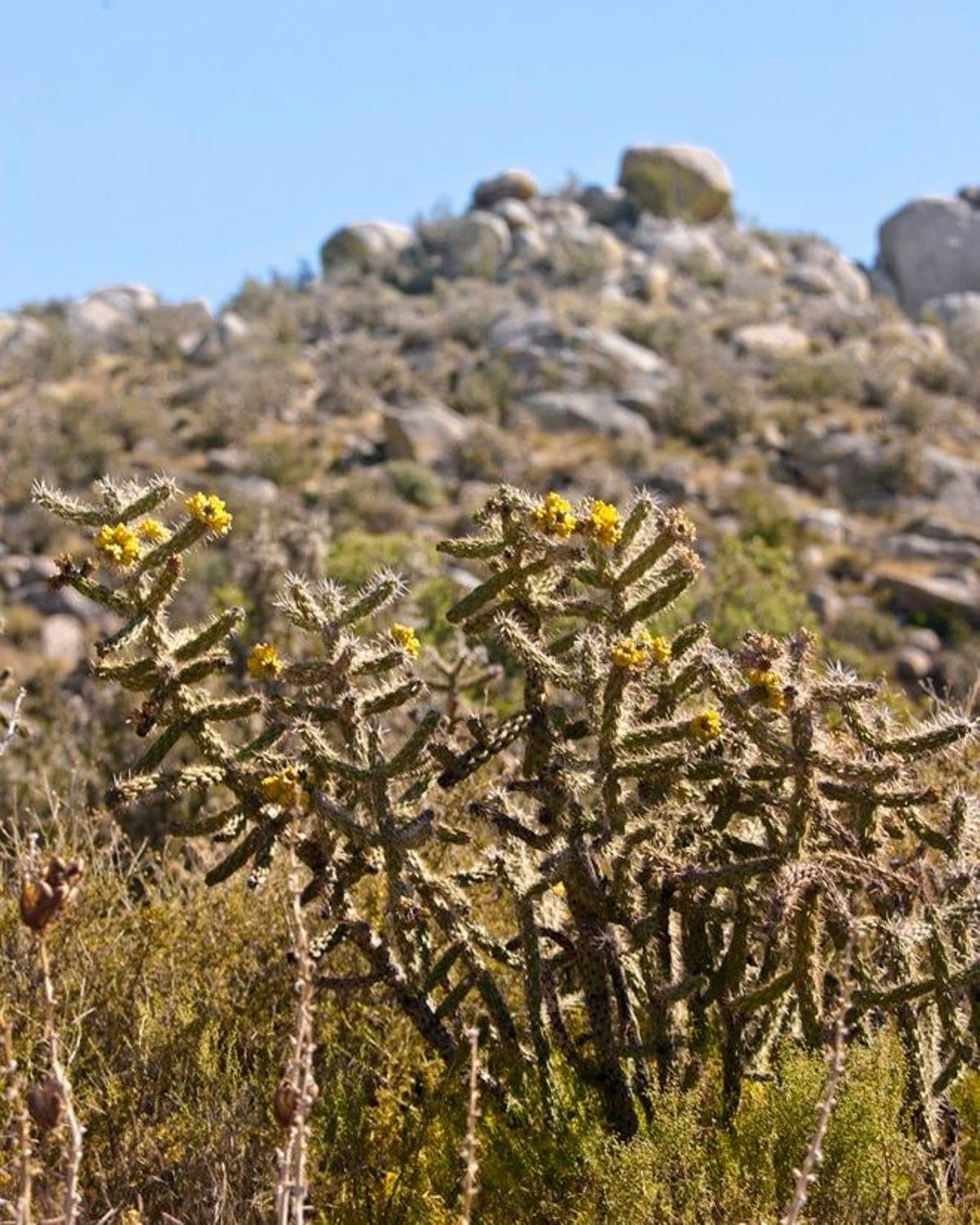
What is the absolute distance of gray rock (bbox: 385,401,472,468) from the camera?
28.7 metres

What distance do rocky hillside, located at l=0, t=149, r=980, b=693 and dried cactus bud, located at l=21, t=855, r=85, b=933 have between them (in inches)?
479

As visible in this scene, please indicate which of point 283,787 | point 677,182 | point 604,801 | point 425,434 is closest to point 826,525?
point 425,434

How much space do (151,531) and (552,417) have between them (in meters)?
26.8

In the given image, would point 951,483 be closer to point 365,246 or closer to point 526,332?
point 526,332

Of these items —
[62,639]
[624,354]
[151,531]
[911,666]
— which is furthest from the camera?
[624,354]

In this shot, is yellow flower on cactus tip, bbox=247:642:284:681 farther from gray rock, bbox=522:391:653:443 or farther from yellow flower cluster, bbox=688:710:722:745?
gray rock, bbox=522:391:653:443

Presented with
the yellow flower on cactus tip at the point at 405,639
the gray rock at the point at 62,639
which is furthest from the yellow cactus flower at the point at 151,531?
the gray rock at the point at 62,639

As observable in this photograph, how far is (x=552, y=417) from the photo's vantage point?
30.5 m

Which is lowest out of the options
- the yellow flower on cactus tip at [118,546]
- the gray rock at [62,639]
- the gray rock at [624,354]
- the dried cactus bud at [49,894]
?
the dried cactus bud at [49,894]

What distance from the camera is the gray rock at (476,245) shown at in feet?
152

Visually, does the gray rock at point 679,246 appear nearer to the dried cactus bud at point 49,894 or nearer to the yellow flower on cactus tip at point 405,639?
the yellow flower on cactus tip at point 405,639

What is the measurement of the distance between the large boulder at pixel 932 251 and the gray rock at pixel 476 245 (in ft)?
44.5

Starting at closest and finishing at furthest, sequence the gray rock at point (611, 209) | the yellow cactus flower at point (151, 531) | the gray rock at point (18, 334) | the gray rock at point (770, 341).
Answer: the yellow cactus flower at point (151, 531)
the gray rock at point (770, 341)
the gray rock at point (18, 334)
the gray rock at point (611, 209)

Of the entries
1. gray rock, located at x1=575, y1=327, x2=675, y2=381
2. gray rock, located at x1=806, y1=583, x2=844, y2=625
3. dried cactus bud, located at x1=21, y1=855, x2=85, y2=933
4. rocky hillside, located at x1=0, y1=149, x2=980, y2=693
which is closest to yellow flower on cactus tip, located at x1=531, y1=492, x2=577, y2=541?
dried cactus bud, located at x1=21, y1=855, x2=85, y2=933
